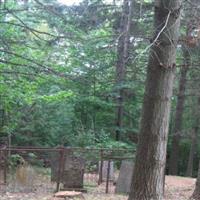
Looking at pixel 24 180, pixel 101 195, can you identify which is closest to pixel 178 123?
pixel 101 195

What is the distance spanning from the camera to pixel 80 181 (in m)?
11.0

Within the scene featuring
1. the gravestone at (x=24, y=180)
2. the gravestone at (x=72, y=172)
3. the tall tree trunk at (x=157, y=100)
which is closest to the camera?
the tall tree trunk at (x=157, y=100)

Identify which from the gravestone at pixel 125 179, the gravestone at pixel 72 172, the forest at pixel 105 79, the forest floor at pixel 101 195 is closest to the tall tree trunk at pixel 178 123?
the forest at pixel 105 79

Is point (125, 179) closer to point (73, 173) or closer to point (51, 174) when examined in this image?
point (73, 173)

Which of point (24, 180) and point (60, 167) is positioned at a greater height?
point (60, 167)

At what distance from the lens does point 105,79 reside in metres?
19.4

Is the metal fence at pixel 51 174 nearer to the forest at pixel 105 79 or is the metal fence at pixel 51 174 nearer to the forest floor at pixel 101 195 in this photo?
the forest floor at pixel 101 195

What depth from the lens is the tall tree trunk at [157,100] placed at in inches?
262

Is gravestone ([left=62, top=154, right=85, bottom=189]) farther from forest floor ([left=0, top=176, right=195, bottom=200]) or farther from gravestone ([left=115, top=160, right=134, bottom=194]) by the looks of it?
gravestone ([left=115, top=160, right=134, bottom=194])

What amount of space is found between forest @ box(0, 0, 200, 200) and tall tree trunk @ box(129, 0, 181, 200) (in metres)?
0.02

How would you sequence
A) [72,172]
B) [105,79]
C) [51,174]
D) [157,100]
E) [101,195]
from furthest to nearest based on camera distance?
[105,79] → [51,174] → [72,172] → [101,195] → [157,100]

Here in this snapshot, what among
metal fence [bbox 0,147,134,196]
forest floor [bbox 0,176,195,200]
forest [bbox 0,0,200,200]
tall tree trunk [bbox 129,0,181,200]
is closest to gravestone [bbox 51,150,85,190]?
metal fence [bbox 0,147,134,196]

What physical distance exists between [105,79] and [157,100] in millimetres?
12785

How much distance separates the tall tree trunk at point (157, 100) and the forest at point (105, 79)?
0.6 inches
